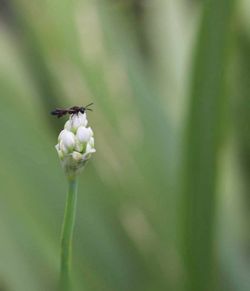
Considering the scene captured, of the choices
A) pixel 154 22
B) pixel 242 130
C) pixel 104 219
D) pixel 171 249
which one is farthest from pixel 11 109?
pixel 154 22

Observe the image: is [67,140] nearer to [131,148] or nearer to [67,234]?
[67,234]

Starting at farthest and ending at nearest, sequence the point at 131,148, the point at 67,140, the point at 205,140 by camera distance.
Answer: the point at 131,148 < the point at 205,140 < the point at 67,140

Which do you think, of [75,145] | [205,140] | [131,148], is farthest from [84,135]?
[131,148]

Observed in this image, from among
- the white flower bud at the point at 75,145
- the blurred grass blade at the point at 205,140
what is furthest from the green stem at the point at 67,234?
the blurred grass blade at the point at 205,140

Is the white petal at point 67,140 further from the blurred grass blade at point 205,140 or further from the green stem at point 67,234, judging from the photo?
the blurred grass blade at point 205,140

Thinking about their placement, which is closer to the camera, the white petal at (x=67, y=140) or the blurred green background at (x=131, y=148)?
the white petal at (x=67, y=140)
